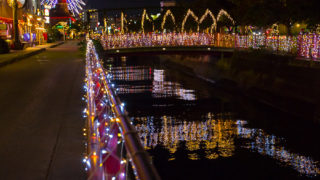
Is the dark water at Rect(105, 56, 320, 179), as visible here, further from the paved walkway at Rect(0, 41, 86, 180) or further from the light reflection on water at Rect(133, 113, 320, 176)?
the paved walkway at Rect(0, 41, 86, 180)

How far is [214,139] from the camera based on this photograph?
65.8 feet

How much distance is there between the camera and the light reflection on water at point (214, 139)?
17047mm

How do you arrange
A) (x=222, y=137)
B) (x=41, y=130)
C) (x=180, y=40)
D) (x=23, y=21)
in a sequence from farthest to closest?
(x=23, y=21), (x=180, y=40), (x=222, y=137), (x=41, y=130)

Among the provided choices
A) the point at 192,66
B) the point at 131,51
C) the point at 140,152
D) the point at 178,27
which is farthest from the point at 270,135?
the point at 178,27

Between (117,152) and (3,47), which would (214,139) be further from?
(3,47)

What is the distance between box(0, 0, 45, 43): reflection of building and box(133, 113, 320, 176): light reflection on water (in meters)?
22.8

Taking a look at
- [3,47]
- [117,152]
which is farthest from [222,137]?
[3,47]

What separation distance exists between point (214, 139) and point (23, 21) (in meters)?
39.7

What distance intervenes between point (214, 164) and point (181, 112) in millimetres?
10676

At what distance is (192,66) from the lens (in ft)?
170

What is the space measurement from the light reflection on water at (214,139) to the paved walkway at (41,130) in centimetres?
513

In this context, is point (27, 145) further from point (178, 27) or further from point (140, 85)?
point (178, 27)

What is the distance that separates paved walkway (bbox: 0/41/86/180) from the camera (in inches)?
242

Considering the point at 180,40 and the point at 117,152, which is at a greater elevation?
the point at 180,40
